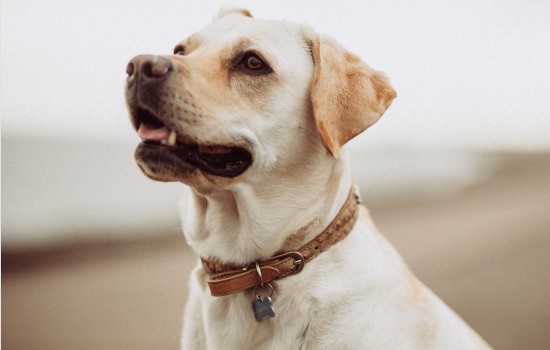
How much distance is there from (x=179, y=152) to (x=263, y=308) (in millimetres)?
656

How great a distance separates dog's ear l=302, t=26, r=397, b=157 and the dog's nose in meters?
0.60

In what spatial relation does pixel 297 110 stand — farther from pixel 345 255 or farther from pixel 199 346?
pixel 199 346

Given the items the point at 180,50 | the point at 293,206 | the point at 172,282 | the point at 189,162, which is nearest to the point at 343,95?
the point at 293,206

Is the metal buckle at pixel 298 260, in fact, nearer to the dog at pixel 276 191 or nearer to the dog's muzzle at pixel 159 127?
the dog at pixel 276 191

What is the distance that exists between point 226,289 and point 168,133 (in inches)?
24.4

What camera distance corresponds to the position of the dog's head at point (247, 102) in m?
1.92

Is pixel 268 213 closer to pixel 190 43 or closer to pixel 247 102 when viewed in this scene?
pixel 247 102

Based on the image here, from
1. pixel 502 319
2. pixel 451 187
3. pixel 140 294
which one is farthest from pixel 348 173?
pixel 451 187

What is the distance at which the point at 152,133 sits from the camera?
1.98m

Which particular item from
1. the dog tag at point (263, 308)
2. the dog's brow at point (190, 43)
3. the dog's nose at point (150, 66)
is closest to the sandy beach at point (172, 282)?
the dog tag at point (263, 308)

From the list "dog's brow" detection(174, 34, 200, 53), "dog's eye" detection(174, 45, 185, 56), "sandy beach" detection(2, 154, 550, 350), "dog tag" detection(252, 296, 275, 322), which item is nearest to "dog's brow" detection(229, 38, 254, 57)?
"dog's brow" detection(174, 34, 200, 53)

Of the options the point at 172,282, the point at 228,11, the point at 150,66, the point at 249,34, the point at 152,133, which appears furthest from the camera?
the point at 172,282

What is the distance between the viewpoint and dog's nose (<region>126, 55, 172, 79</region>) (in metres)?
1.88

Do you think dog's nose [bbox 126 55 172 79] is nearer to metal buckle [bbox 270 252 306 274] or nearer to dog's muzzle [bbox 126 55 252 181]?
dog's muzzle [bbox 126 55 252 181]
